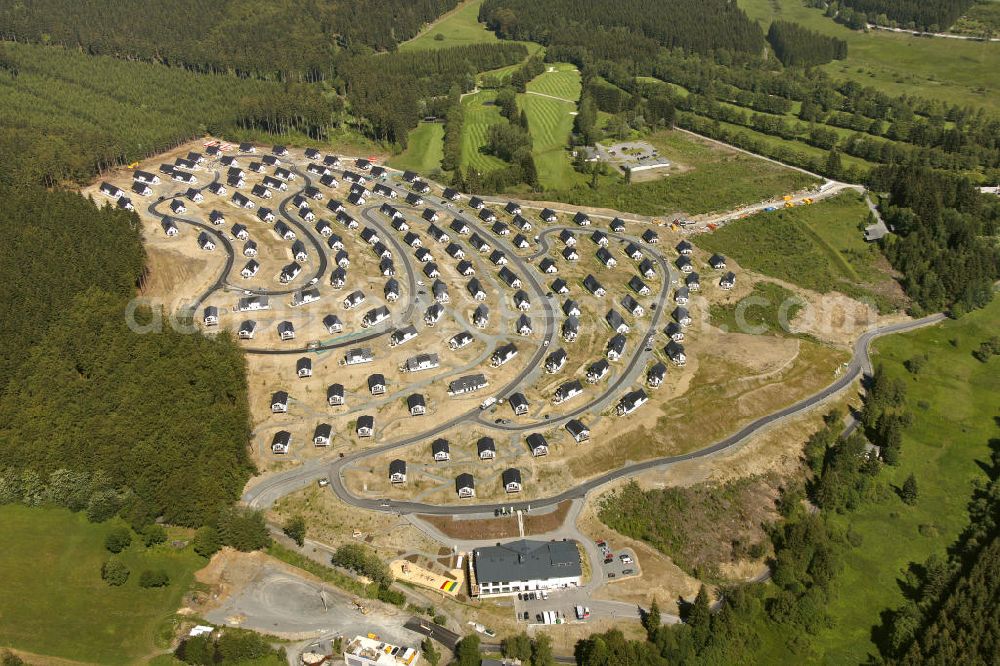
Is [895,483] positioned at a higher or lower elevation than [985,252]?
lower

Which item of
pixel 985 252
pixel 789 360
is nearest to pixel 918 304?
pixel 985 252

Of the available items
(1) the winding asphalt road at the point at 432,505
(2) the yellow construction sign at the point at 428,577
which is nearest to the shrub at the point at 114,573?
(1) the winding asphalt road at the point at 432,505

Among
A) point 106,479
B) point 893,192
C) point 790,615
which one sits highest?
point 893,192

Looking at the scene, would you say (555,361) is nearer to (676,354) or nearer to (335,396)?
(676,354)

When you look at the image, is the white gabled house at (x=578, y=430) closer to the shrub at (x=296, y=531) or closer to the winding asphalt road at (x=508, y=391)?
the winding asphalt road at (x=508, y=391)

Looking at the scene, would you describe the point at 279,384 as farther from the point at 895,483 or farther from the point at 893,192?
the point at 893,192

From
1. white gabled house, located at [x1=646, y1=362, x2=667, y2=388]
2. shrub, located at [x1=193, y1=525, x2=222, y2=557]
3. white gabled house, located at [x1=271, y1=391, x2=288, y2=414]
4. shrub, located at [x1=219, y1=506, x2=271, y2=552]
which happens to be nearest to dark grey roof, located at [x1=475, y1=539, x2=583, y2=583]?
shrub, located at [x1=219, y1=506, x2=271, y2=552]

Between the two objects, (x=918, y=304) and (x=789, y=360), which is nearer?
(x=789, y=360)

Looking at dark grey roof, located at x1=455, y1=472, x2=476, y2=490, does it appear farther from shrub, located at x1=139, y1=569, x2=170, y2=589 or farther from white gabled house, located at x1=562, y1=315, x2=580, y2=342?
shrub, located at x1=139, y1=569, x2=170, y2=589
